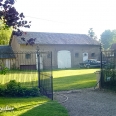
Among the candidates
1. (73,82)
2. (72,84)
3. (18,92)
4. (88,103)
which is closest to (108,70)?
(72,84)

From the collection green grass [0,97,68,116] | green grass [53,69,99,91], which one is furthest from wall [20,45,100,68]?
green grass [0,97,68,116]

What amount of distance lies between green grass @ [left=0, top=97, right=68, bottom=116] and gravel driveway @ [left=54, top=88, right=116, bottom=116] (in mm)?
459

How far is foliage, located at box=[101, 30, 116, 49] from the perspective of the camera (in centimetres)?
6912

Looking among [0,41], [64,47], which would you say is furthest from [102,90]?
[0,41]

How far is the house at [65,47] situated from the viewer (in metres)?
34.5

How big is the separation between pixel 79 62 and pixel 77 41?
363 cm

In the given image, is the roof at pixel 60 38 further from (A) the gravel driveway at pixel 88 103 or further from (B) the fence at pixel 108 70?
(A) the gravel driveway at pixel 88 103

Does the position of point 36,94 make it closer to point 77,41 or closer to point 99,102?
point 99,102

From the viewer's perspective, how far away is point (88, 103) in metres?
9.18

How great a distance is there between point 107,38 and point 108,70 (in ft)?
193

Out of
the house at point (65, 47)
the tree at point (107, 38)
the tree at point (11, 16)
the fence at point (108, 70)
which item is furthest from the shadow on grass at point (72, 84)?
the tree at point (107, 38)

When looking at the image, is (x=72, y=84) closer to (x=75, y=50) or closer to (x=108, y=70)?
(x=108, y=70)

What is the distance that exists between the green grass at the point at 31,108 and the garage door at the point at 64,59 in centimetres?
2589

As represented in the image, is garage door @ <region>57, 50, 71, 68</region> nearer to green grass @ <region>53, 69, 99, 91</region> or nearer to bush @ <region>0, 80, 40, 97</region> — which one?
green grass @ <region>53, 69, 99, 91</region>
